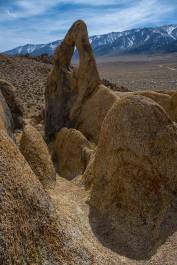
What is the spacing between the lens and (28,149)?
389 inches

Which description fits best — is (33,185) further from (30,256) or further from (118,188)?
(118,188)

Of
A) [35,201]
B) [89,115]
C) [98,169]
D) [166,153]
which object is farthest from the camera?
[89,115]

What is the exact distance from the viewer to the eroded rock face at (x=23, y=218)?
16.8 ft

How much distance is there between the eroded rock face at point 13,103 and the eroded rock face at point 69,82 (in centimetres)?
124

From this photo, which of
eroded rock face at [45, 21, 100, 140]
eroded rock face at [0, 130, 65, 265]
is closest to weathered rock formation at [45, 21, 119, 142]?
eroded rock face at [45, 21, 100, 140]

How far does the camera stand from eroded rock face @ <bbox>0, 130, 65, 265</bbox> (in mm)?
5133

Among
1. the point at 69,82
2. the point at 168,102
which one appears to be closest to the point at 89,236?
the point at 168,102

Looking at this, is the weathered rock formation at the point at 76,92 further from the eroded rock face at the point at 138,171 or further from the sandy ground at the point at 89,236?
the sandy ground at the point at 89,236

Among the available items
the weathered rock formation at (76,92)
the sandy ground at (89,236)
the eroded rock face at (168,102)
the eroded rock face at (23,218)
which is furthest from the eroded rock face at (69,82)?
the eroded rock face at (23,218)

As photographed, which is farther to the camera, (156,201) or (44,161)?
(44,161)

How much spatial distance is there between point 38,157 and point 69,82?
5810mm

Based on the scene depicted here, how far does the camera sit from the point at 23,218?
5.49 metres

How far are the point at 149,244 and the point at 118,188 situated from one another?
110 centimetres

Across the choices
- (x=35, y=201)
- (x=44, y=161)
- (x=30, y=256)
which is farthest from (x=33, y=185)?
(x=44, y=161)
